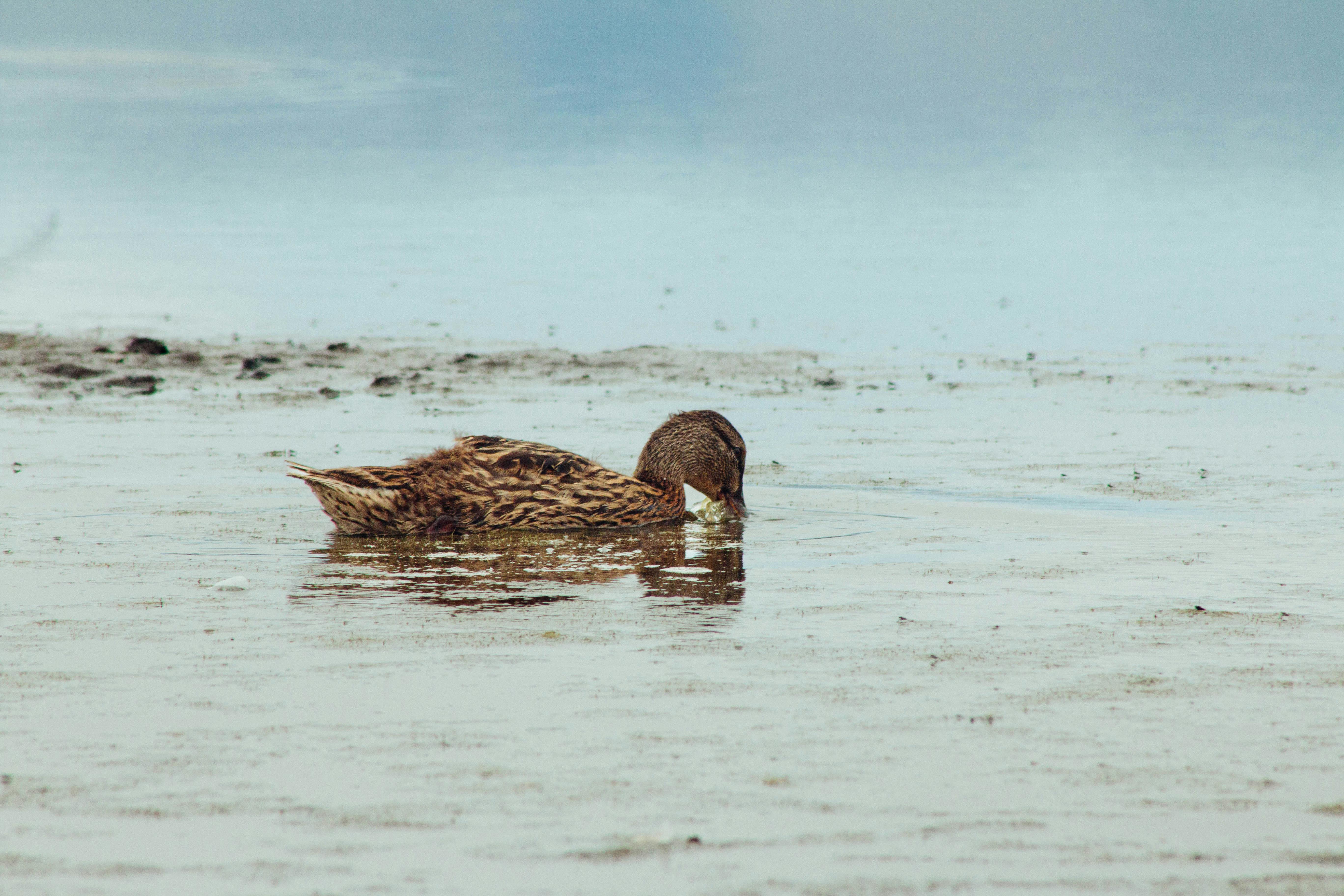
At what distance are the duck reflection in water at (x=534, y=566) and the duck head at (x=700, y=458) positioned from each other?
27 centimetres

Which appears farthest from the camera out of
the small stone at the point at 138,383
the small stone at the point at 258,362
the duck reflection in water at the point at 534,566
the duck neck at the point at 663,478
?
the small stone at the point at 258,362

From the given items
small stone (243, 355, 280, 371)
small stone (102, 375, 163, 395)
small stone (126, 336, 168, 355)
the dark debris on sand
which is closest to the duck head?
the dark debris on sand

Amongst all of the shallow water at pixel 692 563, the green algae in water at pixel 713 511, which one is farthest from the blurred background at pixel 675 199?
the green algae in water at pixel 713 511

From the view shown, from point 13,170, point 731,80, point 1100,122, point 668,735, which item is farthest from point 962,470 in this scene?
point 731,80

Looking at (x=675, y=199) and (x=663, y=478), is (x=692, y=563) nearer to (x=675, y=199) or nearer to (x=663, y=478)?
(x=663, y=478)

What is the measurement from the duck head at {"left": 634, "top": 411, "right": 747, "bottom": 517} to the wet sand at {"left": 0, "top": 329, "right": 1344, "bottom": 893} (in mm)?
287

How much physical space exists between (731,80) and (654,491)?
67.9 m

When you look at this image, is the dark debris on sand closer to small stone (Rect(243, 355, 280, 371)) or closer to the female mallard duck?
small stone (Rect(243, 355, 280, 371))

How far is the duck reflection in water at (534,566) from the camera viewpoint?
24.5ft

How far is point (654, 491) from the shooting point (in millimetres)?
10086

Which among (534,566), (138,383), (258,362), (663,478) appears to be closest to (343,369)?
(258,362)

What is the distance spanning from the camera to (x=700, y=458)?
998 cm

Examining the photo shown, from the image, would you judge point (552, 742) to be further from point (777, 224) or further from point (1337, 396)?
point (777, 224)

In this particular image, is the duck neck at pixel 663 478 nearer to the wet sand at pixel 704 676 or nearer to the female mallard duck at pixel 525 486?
the female mallard duck at pixel 525 486
